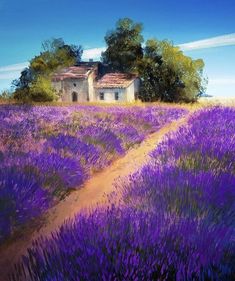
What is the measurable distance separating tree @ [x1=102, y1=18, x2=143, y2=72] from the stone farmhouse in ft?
4.75

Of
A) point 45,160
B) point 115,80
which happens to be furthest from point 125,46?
point 45,160

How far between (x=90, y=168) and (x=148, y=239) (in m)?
4.12

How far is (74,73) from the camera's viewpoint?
42.5 metres

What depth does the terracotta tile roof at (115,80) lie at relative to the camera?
40944 millimetres

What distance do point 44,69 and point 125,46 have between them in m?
9.44

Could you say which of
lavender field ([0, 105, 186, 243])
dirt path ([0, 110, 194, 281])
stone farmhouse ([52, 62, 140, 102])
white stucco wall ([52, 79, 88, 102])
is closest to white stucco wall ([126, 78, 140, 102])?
stone farmhouse ([52, 62, 140, 102])

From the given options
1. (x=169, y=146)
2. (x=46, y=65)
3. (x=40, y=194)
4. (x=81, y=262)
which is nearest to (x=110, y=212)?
(x=81, y=262)

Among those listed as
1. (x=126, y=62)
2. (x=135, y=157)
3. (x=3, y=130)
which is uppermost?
(x=126, y=62)

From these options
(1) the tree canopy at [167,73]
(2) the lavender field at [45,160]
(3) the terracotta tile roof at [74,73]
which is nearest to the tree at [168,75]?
(1) the tree canopy at [167,73]

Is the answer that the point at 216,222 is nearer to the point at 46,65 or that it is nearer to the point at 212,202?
the point at 212,202

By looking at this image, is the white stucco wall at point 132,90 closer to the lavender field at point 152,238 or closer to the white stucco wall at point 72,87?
the white stucco wall at point 72,87

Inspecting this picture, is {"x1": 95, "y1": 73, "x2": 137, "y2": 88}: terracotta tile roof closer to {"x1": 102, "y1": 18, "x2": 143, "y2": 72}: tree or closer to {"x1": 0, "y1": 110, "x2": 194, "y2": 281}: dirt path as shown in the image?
{"x1": 102, "y1": 18, "x2": 143, "y2": 72}: tree

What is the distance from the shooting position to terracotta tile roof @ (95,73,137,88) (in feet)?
134

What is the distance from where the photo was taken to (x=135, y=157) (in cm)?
787
